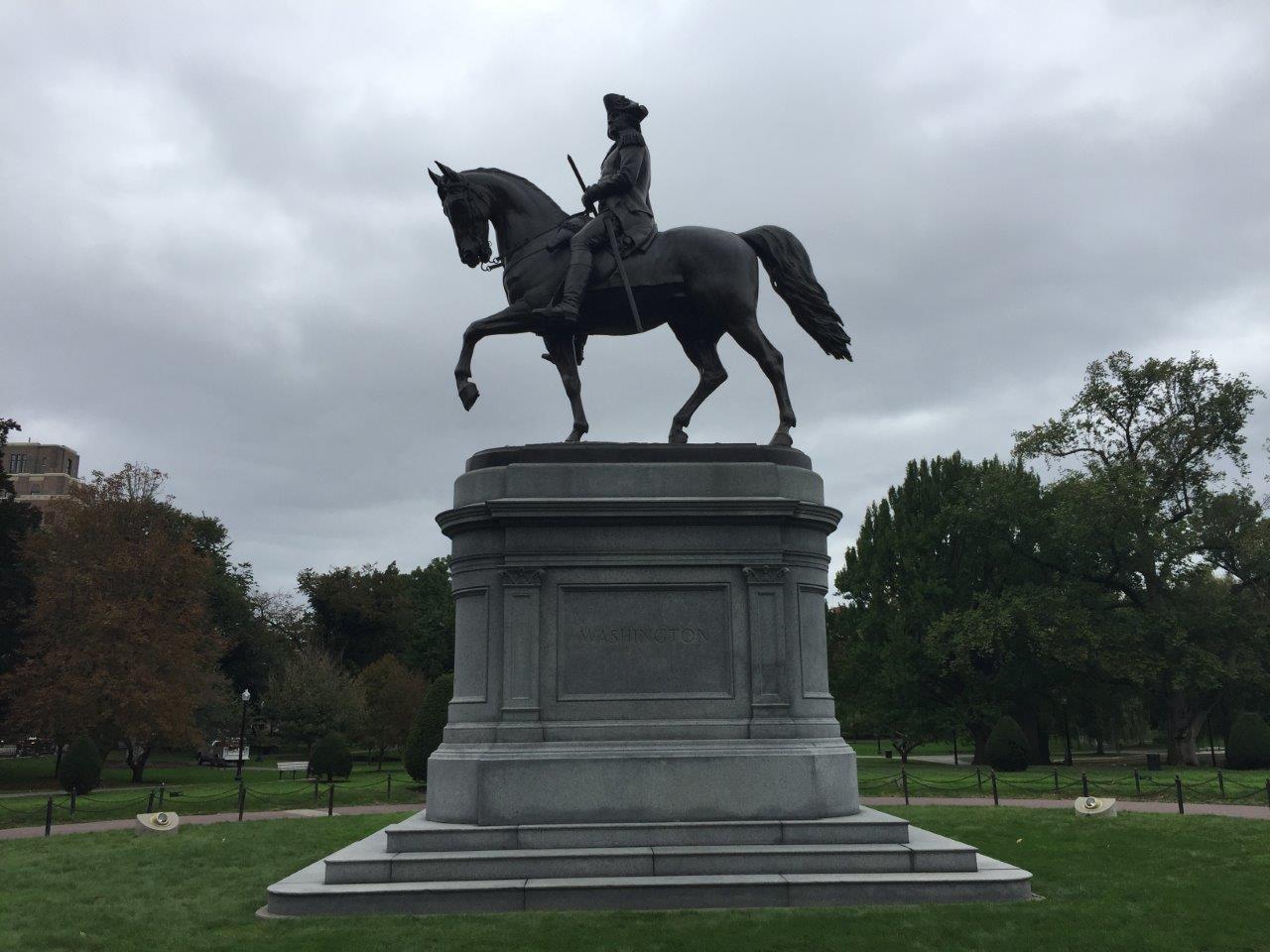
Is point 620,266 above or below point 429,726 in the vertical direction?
above

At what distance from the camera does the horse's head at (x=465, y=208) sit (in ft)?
44.8

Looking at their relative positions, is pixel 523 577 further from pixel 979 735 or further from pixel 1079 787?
pixel 979 735

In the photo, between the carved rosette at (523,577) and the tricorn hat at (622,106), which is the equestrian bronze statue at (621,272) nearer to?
the tricorn hat at (622,106)

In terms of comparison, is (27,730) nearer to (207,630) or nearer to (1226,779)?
(207,630)

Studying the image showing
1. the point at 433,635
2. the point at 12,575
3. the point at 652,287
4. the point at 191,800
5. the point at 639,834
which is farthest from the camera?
the point at 433,635

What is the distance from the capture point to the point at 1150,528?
4353 cm

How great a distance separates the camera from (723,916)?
31.1ft

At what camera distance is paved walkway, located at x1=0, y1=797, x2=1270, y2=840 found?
22250mm

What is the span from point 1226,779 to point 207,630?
4830cm

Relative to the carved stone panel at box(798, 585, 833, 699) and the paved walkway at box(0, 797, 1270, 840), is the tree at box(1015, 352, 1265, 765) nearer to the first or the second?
the paved walkway at box(0, 797, 1270, 840)

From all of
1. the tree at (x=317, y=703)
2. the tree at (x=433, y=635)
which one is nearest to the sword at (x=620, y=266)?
the tree at (x=317, y=703)

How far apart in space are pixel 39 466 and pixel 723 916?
111m

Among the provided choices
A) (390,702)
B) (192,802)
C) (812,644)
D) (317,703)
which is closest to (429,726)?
(192,802)

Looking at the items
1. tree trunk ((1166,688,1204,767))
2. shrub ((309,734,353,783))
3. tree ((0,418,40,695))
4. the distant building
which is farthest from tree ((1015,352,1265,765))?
the distant building
